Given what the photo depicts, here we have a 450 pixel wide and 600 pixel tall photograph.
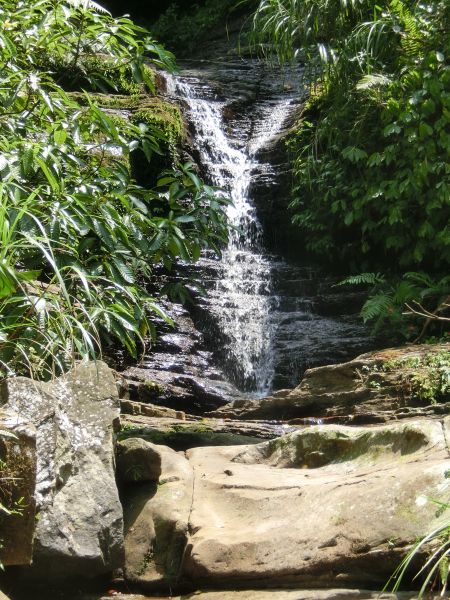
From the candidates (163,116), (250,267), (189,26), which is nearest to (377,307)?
(250,267)

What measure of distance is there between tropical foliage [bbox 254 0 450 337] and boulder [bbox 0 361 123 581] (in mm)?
4533

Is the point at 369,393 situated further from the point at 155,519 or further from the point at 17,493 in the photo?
the point at 17,493

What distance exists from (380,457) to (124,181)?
2194mm

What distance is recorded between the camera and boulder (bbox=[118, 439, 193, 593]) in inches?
137

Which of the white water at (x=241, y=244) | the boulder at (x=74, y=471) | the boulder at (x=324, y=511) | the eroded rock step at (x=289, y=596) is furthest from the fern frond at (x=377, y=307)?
the eroded rock step at (x=289, y=596)

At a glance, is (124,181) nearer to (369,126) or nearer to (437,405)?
(437,405)

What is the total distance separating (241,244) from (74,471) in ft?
23.0

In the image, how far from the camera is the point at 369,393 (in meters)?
6.02

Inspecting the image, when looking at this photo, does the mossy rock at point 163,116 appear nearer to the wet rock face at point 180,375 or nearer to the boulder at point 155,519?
the wet rock face at point 180,375

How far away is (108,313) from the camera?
12.0 ft

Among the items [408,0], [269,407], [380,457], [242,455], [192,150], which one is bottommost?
[269,407]

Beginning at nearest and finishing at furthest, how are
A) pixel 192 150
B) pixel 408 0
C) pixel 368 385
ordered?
pixel 368 385 → pixel 408 0 → pixel 192 150

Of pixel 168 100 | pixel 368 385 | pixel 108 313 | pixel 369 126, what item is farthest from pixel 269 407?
pixel 168 100

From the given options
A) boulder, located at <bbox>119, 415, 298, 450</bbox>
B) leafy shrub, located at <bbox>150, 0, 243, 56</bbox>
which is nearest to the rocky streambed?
boulder, located at <bbox>119, 415, 298, 450</bbox>
